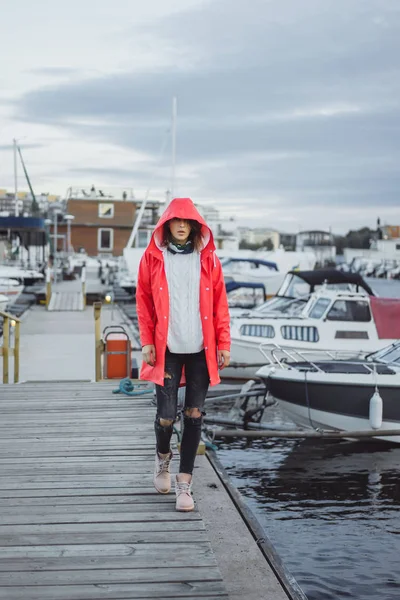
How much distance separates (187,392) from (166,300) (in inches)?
26.3

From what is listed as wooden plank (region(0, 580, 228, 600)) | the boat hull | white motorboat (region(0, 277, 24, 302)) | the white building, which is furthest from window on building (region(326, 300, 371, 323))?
the white building

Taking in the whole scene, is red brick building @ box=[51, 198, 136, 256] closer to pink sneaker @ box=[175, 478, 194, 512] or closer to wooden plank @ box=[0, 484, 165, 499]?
wooden plank @ box=[0, 484, 165, 499]

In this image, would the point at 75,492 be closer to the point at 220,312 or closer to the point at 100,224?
the point at 220,312

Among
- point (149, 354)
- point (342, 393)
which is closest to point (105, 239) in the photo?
point (342, 393)

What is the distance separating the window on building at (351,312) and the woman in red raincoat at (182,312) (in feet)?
45.4

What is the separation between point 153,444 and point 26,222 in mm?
43568

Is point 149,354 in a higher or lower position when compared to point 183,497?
higher

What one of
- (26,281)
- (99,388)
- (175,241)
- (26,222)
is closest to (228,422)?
(99,388)

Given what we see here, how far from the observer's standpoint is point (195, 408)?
5297 millimetres

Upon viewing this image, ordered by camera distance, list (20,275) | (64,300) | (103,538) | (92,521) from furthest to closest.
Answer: (20,275) < (64,300) < (92,521) < (103,538)

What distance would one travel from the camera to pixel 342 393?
12.2 metres

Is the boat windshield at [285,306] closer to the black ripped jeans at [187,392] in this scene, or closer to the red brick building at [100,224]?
the black ripped jeans at [187,392]

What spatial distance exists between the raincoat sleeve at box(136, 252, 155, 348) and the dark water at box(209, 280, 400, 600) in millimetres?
3207

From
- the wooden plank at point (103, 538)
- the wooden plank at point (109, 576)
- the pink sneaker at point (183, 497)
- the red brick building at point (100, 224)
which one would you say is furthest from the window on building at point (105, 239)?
the wooden plank at point (109, 576)
